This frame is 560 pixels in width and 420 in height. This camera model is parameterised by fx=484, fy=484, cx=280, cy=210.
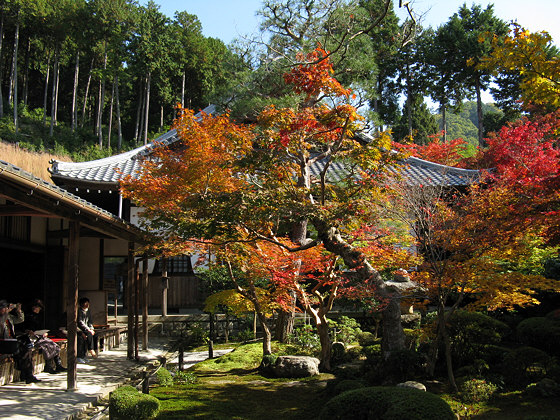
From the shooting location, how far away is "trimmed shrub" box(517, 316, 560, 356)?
10.0 m

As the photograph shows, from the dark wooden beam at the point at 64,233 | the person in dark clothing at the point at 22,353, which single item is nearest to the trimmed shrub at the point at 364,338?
the dark wooden beam at the point at 64,233

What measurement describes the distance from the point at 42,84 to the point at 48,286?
34664mm

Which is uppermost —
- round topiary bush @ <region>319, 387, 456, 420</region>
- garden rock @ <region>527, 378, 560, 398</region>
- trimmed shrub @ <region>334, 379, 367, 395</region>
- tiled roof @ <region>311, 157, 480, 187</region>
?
tiled roof @ <region>311, 157, 480, 187</region>

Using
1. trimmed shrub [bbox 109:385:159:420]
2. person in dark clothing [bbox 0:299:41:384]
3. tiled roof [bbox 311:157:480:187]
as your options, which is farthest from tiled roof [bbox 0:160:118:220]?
tiled roof [bbox 311:157:480:187]

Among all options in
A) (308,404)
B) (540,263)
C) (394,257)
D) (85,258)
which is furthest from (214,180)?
(540,263)

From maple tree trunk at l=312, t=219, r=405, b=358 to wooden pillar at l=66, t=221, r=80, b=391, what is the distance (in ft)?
14.4

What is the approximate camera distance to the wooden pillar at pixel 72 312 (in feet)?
27.6

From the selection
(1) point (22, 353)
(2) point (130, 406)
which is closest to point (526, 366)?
(2) point (130, 406)

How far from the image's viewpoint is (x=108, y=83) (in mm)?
42844

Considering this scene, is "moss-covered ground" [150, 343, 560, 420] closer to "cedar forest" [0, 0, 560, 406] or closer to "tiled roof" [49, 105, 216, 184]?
"cedar forest" [0, 0, 560, 406]

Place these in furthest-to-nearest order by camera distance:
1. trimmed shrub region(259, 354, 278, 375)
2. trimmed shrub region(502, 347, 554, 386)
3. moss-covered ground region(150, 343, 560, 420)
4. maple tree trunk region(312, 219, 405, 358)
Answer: trimmed shrub region(259, 354, 278, 375)
maple tree trunk region(312, 219, 405, 358)
trimmed shrub region(502, 347, 554, 386)
moss-covered ground region(150, 343, 560, 420)

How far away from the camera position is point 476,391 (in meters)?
7.66

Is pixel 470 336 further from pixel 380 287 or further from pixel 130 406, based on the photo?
pixel 130 406

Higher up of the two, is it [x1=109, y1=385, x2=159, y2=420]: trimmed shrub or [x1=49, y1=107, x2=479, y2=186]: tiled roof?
[x1=49, y1=107, x2=479, y2=186]: tiled roof
